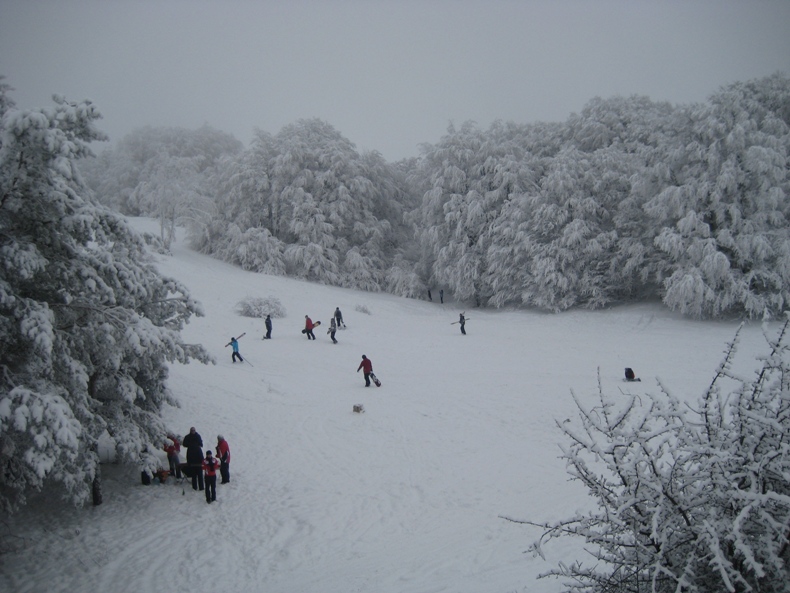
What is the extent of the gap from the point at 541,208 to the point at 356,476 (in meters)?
23.5

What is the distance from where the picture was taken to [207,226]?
1404 inches

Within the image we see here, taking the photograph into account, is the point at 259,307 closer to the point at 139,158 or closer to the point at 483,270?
the point at 483,270

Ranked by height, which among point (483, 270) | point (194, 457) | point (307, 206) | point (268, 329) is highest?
point (307, 206)

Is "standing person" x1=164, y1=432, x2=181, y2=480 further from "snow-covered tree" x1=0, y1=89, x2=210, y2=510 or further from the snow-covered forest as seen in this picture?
"snow-covered tree" x1=0, y1=89, x2=210, y2=510

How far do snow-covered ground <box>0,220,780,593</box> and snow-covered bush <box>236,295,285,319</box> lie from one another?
1522 mm

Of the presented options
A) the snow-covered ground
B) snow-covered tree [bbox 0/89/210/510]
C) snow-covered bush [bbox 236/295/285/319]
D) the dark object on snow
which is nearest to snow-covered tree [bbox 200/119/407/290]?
snow-covered bush [bbox 236/295/285/319]

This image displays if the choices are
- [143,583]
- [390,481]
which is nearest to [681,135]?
[390,481]

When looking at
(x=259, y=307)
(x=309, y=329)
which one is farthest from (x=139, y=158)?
(x=309, y=329)

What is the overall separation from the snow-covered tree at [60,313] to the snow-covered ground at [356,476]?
152cm

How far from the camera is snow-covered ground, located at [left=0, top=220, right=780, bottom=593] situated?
714 centimetres

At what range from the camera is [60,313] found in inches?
299

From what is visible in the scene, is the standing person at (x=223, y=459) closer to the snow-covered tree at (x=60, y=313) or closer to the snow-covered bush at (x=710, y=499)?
the snow-covered tree at (x=60, y=313)

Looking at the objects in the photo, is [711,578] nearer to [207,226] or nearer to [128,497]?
[128,497]

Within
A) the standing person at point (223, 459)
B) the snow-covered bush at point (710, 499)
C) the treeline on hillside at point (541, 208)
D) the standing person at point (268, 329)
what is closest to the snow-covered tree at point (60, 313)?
the standing person at point (223, 459)
